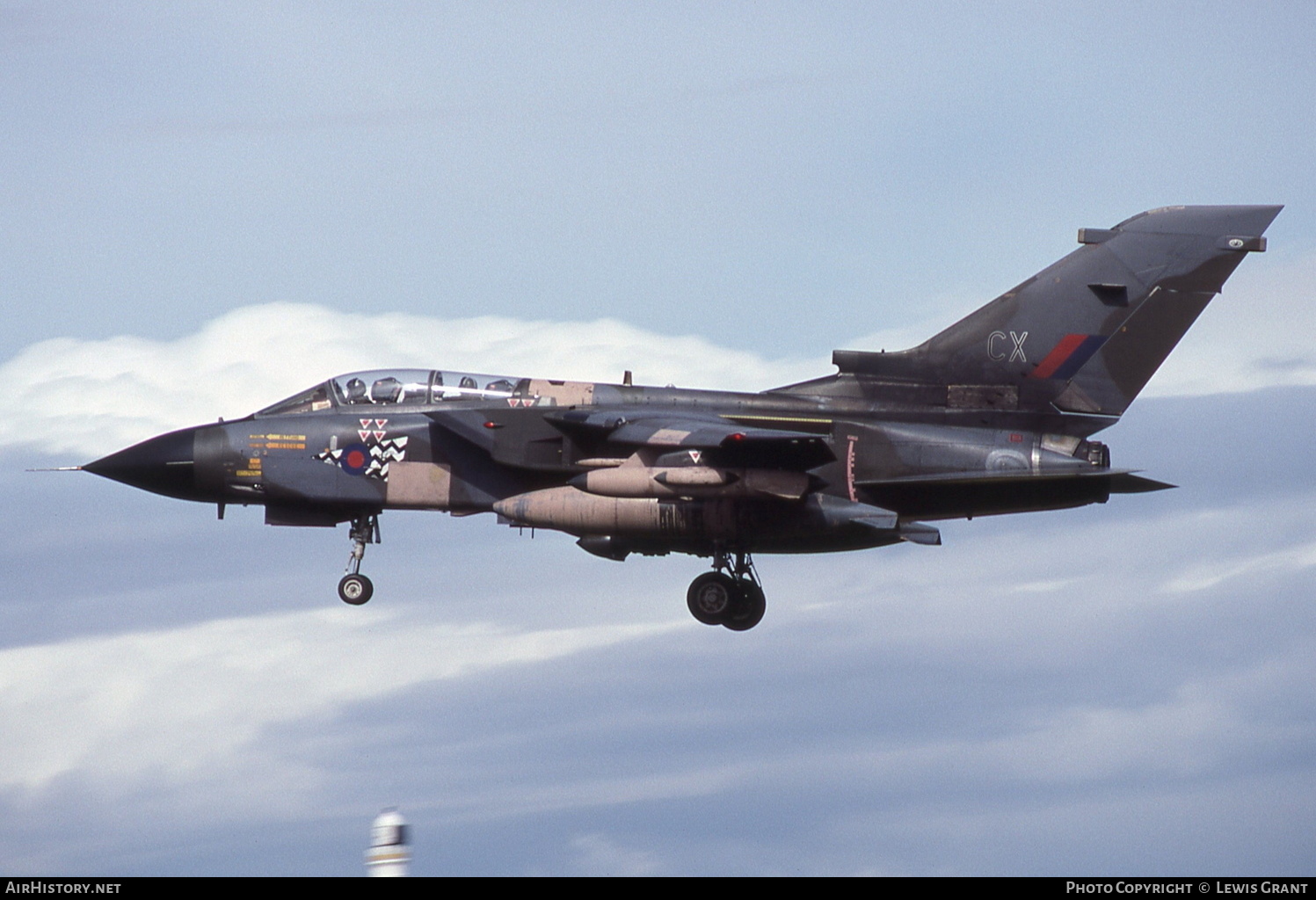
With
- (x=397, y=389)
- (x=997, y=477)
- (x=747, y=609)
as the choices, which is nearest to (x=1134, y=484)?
(x=997, y=477)

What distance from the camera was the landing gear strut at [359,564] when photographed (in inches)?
1176

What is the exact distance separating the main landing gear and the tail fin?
3.72m

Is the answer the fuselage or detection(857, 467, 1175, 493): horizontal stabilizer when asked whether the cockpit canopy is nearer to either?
the fuselage

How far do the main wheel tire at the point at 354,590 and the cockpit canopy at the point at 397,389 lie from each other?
9.49 ft

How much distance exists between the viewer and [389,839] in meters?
16.3

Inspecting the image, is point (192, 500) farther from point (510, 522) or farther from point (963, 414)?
point (963, 414)

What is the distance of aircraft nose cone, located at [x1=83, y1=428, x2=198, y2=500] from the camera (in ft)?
97.1

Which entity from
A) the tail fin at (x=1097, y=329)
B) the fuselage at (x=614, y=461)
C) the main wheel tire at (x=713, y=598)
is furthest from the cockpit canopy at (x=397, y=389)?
the tail fin at (x=1097, y=329)

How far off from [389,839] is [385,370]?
14767mm

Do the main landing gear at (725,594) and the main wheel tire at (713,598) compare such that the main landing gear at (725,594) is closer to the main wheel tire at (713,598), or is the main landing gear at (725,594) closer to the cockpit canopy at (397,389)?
the main wheel tire at (713,598)

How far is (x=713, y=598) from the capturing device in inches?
1158

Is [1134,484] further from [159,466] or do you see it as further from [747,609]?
[159,466]
